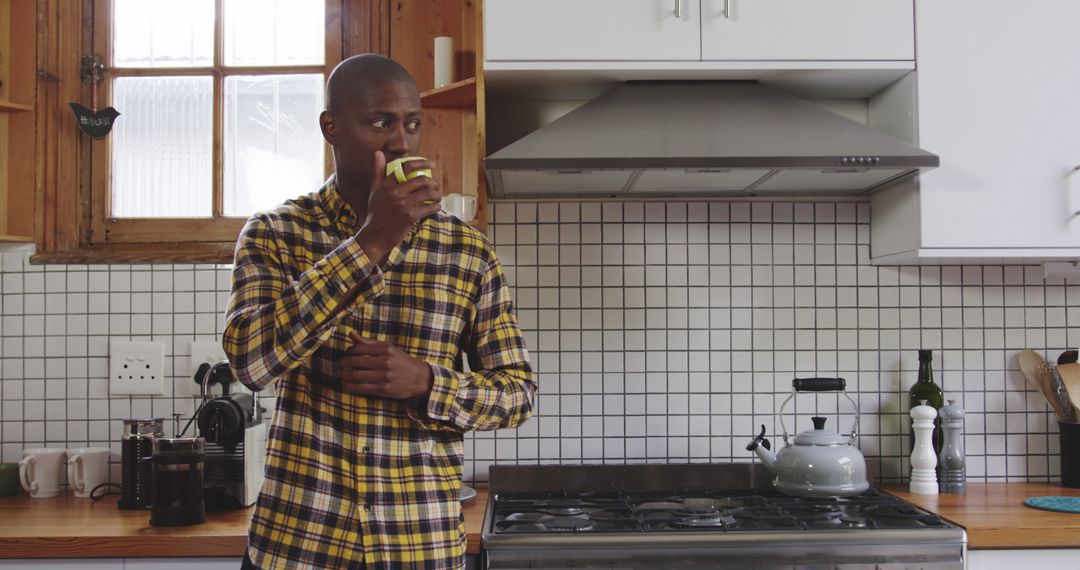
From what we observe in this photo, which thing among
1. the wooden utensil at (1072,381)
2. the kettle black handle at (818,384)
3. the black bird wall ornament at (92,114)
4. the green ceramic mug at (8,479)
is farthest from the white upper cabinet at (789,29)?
the green ceramic mug at (8,479)

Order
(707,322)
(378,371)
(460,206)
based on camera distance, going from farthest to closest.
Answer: (707,322), (460,206), (378,371)

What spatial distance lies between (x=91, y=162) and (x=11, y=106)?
22 cm

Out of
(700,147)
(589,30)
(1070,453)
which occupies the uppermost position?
(589,30)

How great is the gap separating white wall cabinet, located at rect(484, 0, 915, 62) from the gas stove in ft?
3.30

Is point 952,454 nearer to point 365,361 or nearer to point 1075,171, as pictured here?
point 1075,171

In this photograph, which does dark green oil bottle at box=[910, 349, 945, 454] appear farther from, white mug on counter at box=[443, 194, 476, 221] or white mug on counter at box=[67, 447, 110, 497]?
white mug on counter at box=[67, 447, 110, 497]

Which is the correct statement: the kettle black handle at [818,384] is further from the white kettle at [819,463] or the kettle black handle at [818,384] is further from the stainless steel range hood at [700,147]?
the stainless steel range hood at [700,147]

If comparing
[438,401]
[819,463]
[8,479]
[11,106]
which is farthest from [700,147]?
[8,479]

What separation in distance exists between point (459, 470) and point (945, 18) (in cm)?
152

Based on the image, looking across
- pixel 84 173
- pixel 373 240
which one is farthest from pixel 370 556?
pixel 84 173

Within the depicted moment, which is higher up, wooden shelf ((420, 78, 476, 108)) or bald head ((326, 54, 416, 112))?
wooden shelf ((420, 78, 476, 108))

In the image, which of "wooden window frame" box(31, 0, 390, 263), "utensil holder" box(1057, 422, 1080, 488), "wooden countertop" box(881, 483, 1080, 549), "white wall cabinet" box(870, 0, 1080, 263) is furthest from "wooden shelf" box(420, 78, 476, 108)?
"utensil holder" box(1057, 422, 1080, 488)

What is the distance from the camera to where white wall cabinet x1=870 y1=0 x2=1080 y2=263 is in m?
2.04

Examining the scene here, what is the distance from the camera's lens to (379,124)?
4.52ft
